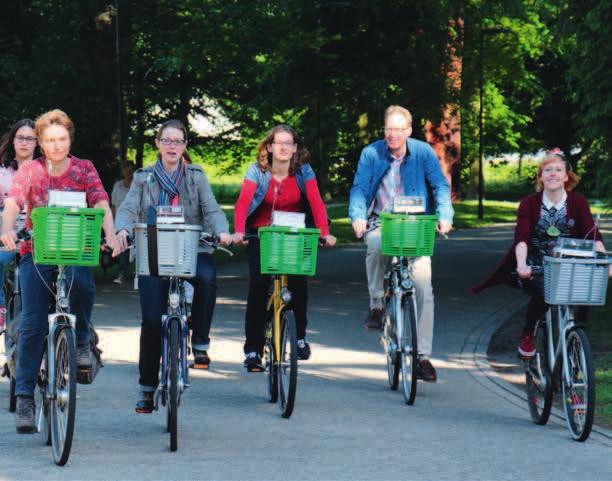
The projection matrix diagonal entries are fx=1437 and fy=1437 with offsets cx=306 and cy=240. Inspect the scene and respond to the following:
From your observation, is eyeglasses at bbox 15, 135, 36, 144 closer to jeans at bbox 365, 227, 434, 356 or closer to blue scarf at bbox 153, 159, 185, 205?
blue scarf at bbox 153, 159, 185, 205

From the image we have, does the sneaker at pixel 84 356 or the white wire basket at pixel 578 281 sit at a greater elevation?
the white wire basket at pixel 578 281

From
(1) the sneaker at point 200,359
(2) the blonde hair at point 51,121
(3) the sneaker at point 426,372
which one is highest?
(2) the blonde hair at point 51,121

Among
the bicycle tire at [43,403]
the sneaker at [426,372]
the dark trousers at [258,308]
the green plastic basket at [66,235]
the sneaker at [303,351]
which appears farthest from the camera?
the sneaker at [426,372]

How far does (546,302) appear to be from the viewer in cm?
848

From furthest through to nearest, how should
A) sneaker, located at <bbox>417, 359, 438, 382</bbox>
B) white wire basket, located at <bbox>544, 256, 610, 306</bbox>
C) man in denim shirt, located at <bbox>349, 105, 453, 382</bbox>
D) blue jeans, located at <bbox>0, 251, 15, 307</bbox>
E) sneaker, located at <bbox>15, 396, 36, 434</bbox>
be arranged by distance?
1. blue jeans, located at <bbox>0, 251, 15, 307</bbox>
2. man in denim shirt, located at <bbox>349, 105, 453, 382</bbox>
3. sneaker, located at <bbox>417, 359, 438, 382</bbox>
4. white wire basket, located at <bbox>544, 256, 610, 306</bbox>
5. sneaker, located at <bbox>15, 396, 36, 434</bbox>

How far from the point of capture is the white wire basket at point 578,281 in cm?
817

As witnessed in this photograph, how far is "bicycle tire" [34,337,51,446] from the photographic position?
26.0 ft

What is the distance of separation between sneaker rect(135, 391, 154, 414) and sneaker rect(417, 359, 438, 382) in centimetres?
242

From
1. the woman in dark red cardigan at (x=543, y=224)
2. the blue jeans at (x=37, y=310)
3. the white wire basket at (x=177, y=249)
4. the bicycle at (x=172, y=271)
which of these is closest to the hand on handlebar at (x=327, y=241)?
the woman in dark red cardigan at (x=543, y=224)

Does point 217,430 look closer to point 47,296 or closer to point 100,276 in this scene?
point 47,296

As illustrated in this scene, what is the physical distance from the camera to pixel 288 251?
8.79 meters

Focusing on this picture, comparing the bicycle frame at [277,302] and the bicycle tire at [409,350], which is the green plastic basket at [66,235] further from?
the bicycle tire at [409,350]

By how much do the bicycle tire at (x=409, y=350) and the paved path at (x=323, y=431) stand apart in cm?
11

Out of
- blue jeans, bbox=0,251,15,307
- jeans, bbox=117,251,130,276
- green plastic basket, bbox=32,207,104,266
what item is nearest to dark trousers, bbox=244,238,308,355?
blue jeans, bbox=0,251,15,307
